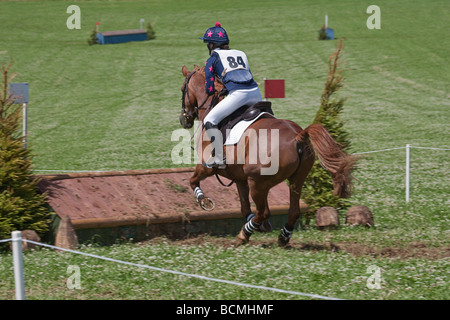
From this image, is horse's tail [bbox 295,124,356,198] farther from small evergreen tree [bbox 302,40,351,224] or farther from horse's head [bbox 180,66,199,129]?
small evergreen tree [bbox 302,40,351,224]

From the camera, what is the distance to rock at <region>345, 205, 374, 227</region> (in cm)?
1206

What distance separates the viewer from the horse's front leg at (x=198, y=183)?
1053 cm


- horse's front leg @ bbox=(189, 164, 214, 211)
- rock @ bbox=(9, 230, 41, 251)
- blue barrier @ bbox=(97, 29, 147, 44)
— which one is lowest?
rock @ bbox=(9, 230, 41, 251)

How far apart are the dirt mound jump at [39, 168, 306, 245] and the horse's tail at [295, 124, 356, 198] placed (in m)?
2.28

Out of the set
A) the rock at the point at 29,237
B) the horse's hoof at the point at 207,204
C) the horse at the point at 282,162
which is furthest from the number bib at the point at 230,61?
the rock at the point at 29,237

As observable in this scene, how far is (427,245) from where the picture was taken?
1048 cm

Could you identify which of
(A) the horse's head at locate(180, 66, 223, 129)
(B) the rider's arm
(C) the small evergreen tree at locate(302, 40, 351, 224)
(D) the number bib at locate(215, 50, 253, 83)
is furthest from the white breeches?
(C) the small evergreen tree at locate(302, 40, 351, 224)

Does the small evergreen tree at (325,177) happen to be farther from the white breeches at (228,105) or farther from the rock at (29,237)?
the rock at (29,237)

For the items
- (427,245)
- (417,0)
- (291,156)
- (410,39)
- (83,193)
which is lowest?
(427,245)

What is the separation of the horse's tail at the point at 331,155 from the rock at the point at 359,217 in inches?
104

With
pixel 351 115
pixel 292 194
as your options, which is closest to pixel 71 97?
pixel 351 115

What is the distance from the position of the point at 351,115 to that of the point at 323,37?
651 inches
